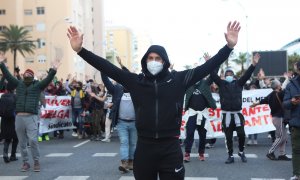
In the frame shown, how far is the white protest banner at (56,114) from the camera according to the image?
18.8 m

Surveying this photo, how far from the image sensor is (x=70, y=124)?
1984 centimetres

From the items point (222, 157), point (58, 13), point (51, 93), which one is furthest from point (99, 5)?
point (222, 157)

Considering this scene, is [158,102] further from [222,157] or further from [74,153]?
[74,153]

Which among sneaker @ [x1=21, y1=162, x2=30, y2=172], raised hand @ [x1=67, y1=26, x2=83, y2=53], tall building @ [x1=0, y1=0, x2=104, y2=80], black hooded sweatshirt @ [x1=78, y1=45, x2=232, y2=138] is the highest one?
tall building @ [x1=0, y1=0, x2=104, y2=80]

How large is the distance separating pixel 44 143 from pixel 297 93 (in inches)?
413

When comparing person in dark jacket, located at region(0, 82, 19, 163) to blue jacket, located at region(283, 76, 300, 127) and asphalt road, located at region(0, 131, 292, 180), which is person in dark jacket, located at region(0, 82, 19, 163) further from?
blue jacket, located at region(283, 76, 300, 127)

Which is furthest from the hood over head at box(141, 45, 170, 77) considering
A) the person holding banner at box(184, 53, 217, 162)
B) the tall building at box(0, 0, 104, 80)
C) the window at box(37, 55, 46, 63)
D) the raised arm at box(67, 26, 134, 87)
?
the window at box(37, 55, 46, 63)

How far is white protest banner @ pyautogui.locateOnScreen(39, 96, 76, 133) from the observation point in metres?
18.8

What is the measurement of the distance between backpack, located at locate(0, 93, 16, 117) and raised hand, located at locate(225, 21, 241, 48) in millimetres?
8295

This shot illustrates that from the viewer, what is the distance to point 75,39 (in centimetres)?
560

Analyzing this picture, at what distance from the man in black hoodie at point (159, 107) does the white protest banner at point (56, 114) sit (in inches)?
536

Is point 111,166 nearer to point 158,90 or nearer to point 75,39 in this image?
point 75,39

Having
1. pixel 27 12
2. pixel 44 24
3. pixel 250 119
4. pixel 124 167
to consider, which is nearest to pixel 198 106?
pixel 124 167

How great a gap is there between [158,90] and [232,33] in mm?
1006
